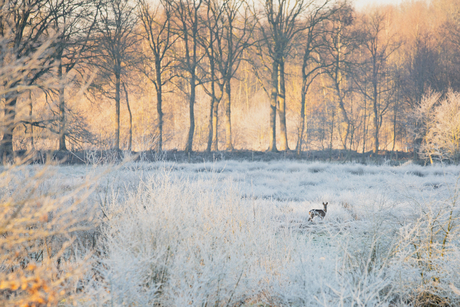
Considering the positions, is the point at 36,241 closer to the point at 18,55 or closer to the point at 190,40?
the point at 18,55

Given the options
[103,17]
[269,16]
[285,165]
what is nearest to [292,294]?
[285,165]

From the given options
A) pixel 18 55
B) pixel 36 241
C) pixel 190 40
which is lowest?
pixel 36 241

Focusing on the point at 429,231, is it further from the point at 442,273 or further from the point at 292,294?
the point at 292,294

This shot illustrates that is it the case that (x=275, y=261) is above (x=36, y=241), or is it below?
below

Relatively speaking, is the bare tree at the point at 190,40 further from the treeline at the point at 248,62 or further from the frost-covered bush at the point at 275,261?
the frost-covered bush at the point at 275,261

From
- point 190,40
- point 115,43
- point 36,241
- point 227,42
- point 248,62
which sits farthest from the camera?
point 248,62

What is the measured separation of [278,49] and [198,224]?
1883 centimetres

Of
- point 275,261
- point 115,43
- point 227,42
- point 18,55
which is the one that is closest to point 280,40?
point 227,42

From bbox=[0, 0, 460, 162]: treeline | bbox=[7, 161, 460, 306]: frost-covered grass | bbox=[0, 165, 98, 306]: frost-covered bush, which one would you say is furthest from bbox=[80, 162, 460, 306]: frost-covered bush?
bbox=[0, 0, 460, 162]: treeline

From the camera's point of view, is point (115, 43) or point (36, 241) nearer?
point (36, 241)

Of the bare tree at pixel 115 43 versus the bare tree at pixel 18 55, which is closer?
the bare tree at pixel 18 55

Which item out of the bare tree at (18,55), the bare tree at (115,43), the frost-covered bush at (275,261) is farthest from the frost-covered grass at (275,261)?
the bare tree at (115,43)

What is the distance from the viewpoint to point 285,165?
1577 cm

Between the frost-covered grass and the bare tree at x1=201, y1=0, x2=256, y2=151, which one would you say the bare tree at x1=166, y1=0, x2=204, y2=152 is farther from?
the frost-covered grass
